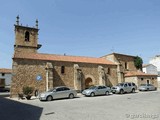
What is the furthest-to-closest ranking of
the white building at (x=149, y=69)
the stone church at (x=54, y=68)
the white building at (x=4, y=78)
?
the white building at (x=4, y=78), the white building at (x=149, y=69), the stone church at (x=54, y=68)

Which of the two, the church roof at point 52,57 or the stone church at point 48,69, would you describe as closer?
the stone church at point 48,69

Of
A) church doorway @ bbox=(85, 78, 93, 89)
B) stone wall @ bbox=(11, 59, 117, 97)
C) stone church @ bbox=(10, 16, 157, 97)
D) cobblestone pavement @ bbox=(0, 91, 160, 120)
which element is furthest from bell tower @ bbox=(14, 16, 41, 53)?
cobblestone pavement @ bbox=(0, 91, 160, 120)

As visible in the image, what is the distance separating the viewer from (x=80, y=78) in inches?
1153

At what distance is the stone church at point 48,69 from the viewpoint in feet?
82.5

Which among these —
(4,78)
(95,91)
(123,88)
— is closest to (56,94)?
(95,91)

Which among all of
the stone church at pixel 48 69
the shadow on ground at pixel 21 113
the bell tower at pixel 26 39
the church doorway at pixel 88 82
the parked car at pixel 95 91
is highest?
the bell tower at pixel 26 39

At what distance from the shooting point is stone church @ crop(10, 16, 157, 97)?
82.8ft

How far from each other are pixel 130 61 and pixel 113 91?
51.4ft

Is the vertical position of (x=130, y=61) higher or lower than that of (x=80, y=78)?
higher

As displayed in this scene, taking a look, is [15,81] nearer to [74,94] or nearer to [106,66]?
[74,94]

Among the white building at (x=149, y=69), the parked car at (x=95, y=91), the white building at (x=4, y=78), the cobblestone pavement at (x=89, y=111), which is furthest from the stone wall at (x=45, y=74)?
the white building at (x=4, y=78)

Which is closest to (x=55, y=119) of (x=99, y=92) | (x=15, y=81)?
(x=99, y=92)

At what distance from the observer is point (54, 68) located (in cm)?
2783

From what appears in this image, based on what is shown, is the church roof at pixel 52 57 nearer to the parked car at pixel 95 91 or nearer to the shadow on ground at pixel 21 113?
the parked car at pixel 95 91
